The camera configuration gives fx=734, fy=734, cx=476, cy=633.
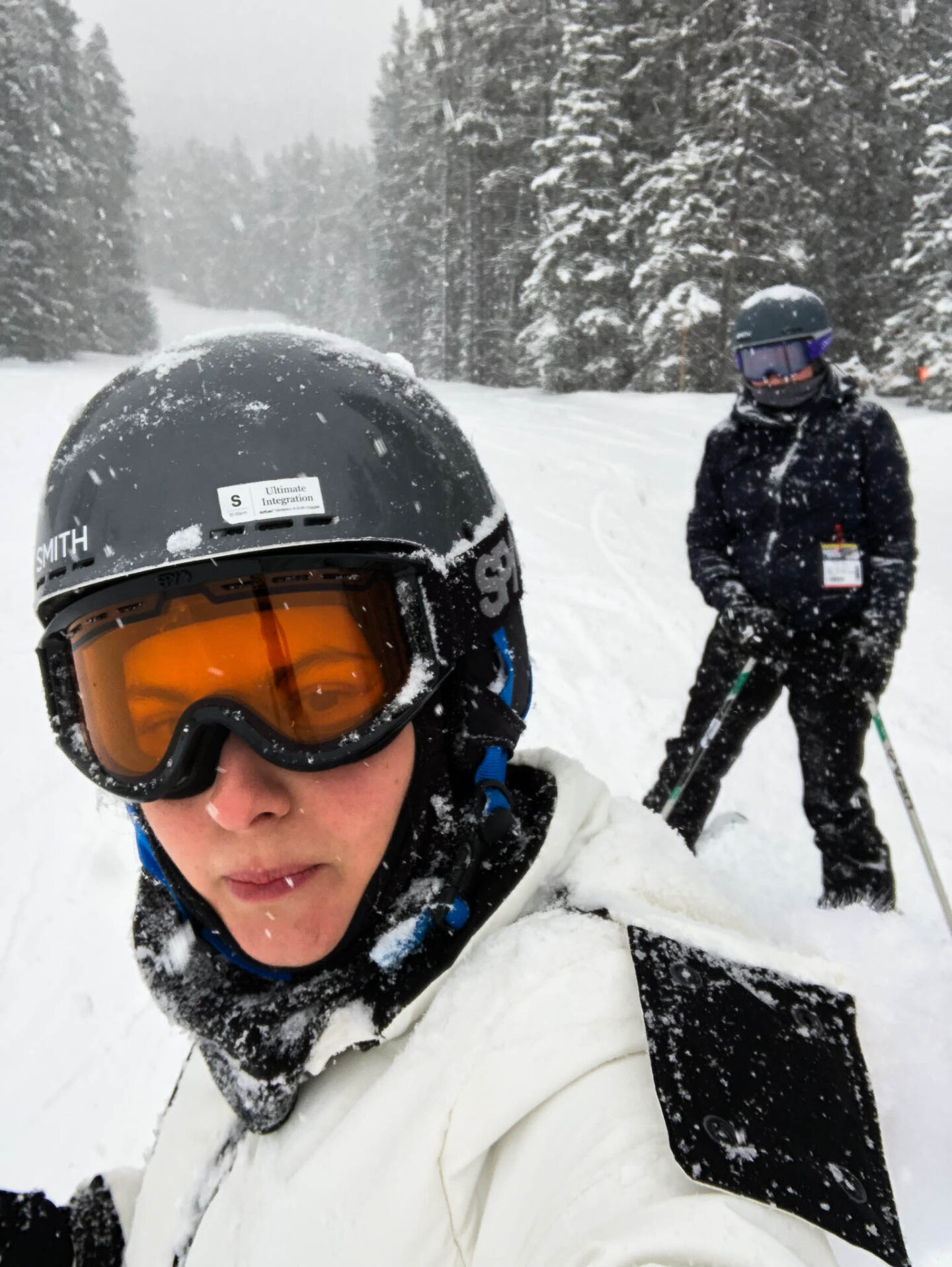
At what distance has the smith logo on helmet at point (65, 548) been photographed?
4.94 ft

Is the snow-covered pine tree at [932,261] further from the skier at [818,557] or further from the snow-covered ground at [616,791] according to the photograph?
the skier at [818,557]

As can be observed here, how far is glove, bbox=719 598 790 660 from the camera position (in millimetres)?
3416

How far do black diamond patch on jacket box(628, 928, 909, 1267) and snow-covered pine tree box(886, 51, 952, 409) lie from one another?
83.2 ft

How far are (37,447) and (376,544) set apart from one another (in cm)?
1432

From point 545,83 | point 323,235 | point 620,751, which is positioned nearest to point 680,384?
point 545,83

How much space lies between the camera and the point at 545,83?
28250 millimetres

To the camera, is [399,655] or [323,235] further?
[323,235]

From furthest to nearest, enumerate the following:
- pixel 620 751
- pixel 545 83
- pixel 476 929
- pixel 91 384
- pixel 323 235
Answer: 1. pixel 323 235
2. pixel 545 83
3. pixel 91 384
4. pixel 620 751
5. pixel 476 929

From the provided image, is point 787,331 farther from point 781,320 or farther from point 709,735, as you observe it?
point 709,735


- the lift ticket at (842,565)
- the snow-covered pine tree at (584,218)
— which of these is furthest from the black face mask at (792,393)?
the snow-covered pine tree at (584,218)

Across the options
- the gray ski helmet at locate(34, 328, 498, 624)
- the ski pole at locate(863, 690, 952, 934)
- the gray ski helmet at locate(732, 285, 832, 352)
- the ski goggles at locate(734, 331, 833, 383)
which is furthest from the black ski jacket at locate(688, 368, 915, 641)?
the gray ski helmet at locate(34, 328, 498, 624)

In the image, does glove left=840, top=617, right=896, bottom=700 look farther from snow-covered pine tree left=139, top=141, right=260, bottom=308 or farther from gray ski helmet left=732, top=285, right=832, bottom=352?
snow-covered pine tree left=139, top=141, right=260, bottom=308

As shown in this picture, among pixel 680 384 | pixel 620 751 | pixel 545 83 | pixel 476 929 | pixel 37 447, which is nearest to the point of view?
pixel 476 929

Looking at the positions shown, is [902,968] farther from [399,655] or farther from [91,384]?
[91,384]
